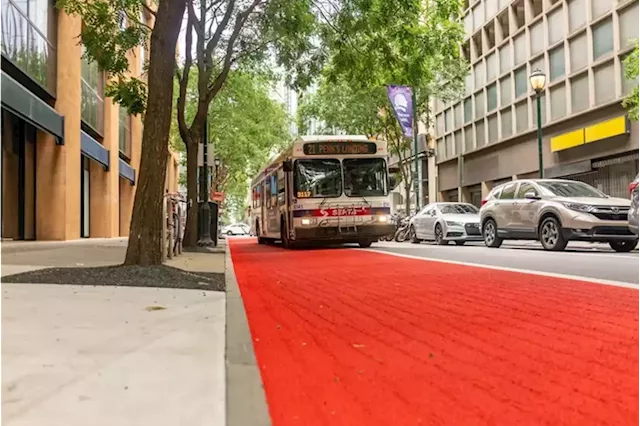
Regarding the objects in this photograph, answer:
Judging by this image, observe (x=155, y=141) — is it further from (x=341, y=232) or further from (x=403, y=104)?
(x=403, y=104)

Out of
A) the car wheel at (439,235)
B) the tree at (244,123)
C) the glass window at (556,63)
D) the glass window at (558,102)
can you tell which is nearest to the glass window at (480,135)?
the glass window at (558,102)

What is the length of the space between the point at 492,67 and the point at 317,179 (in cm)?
1689

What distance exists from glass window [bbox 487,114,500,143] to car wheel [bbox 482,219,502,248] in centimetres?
1330

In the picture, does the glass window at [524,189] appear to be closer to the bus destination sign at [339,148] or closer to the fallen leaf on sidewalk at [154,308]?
the bus destination sign at [339,148]


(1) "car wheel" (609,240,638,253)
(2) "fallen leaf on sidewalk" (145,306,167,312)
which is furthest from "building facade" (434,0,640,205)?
(2) "fallen leaf on sidewalk" (145,306,167,312)

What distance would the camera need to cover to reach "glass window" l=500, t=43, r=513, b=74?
2801cm

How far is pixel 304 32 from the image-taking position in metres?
16.8

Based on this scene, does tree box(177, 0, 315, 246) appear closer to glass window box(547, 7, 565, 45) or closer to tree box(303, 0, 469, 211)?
tree box(303, 0, 469, 211)

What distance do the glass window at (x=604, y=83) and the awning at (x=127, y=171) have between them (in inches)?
884

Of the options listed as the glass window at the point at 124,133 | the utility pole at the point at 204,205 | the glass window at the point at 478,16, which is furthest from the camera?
the glass window at the point at 124,133

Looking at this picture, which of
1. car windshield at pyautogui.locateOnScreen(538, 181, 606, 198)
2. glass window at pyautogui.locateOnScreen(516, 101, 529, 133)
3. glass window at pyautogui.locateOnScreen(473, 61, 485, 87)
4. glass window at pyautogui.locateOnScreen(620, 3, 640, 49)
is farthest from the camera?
glass window at pyautogui.locateOnScreen(473, 61, 485, 87)

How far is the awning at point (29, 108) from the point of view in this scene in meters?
15.0

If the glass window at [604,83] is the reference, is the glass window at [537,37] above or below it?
above

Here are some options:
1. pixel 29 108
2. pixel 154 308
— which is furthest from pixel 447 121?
pixel 154 308
